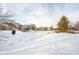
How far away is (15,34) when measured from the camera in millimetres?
2057

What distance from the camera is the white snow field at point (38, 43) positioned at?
204 cm

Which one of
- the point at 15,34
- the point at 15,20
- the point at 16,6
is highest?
the point at 16,6

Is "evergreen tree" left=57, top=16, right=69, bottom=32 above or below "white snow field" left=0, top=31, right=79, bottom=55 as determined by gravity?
above

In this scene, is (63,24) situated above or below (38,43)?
above

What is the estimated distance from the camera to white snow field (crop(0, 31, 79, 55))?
6.68ft

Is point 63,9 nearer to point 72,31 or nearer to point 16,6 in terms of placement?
point 72,31

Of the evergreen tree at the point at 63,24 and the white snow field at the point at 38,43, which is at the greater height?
the evergreen tree at the point at 63,24

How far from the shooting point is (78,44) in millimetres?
2041

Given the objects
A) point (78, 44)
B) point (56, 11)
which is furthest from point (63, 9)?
point (78, 44)

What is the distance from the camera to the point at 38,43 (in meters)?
2.05

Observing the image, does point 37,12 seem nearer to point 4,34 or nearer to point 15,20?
point 15,20

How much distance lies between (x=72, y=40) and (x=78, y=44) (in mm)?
73

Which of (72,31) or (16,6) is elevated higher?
(16,6)

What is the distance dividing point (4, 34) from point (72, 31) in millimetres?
704
